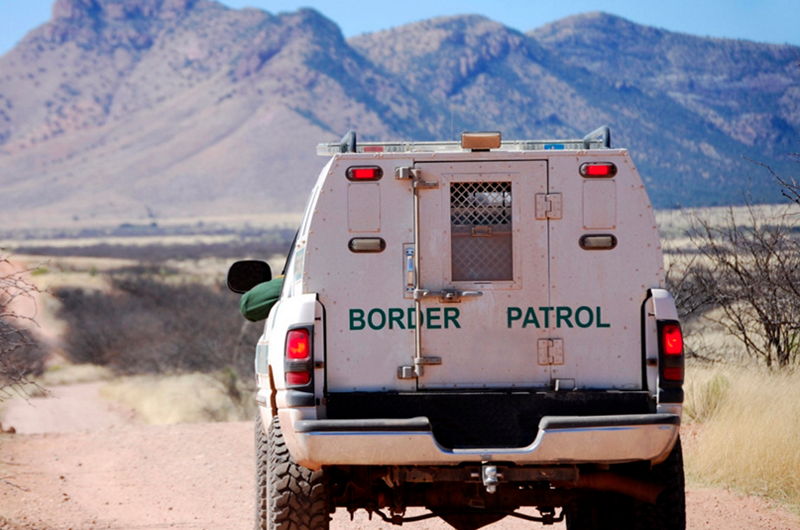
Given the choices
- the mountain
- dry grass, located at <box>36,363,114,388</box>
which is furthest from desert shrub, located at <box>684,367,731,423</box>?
the mountain

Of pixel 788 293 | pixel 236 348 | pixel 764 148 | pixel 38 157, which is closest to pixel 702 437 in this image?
pixel 788 293

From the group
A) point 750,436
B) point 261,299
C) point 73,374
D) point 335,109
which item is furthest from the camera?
point 335,109

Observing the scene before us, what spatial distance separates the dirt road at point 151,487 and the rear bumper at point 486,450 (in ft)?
9.10

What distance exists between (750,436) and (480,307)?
4682mm

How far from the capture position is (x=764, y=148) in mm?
59438

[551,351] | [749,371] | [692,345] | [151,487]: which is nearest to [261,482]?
[551,351]

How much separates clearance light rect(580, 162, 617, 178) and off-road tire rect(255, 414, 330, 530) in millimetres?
2031

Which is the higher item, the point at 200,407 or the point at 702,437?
the point at 702,437

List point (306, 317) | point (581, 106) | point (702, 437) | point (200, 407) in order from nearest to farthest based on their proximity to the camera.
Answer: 1. point (306, 317)
2. point (702, 437)
3. point (200, 407)
4. point (581, 106)

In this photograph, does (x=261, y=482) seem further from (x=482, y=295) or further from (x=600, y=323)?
(x=600, y=323)

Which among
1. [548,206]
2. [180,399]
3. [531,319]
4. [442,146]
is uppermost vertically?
[442,146]

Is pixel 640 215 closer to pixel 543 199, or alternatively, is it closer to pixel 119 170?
pixel 543 199

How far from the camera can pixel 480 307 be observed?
5.38 m

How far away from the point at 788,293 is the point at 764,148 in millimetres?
50289
